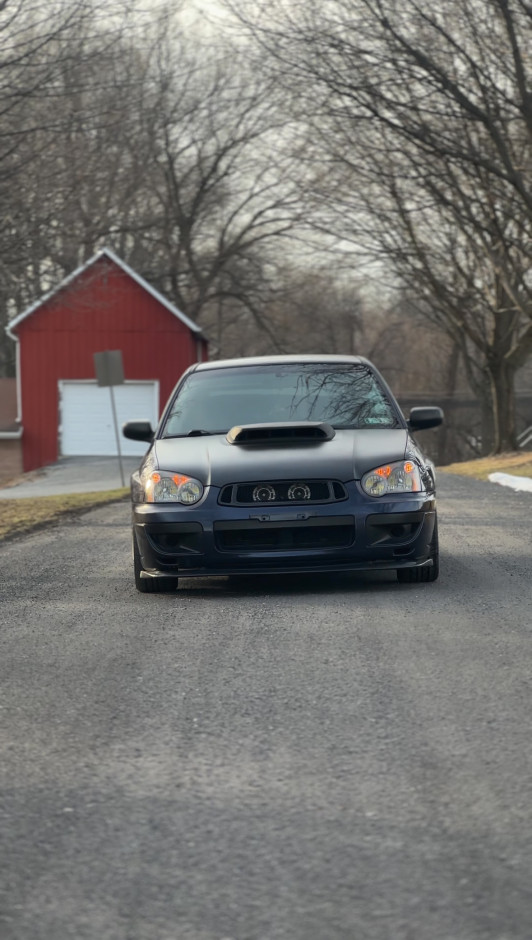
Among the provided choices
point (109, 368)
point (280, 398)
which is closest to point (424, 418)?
point (280, 398)

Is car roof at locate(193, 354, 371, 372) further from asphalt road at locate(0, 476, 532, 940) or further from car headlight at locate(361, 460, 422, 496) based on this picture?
asphalt road at locate(0, 476, 532, 940)

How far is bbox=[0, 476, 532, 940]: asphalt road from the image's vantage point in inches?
122

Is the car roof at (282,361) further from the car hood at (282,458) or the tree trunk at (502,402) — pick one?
the tree trunk at (502,402)

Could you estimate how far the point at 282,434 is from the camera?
28.8 ft

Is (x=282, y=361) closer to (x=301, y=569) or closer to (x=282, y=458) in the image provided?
(x=282, y=458)

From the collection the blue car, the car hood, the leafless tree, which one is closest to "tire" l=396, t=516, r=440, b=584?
the blue car

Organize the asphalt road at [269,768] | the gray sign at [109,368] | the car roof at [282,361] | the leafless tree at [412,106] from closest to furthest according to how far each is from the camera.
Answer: the asphalt road at [269,768] < the car roof at [282,361] < the leafless tree at [412,106] < the gray sign at [109,368]

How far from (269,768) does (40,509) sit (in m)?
14.5

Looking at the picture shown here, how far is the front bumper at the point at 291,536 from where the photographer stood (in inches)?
322

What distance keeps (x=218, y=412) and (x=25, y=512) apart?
8.82 metres

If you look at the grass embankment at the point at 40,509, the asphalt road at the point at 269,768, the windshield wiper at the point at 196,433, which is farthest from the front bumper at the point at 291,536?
the grass embankment at the point at 40,509

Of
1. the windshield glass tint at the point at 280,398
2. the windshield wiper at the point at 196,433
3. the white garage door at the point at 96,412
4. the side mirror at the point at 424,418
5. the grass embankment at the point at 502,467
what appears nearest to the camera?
the windshield wiper at the point at 196,433

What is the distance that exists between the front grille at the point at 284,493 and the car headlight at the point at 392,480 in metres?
0.19

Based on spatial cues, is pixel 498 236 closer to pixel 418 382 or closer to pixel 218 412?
pixel 218 412
